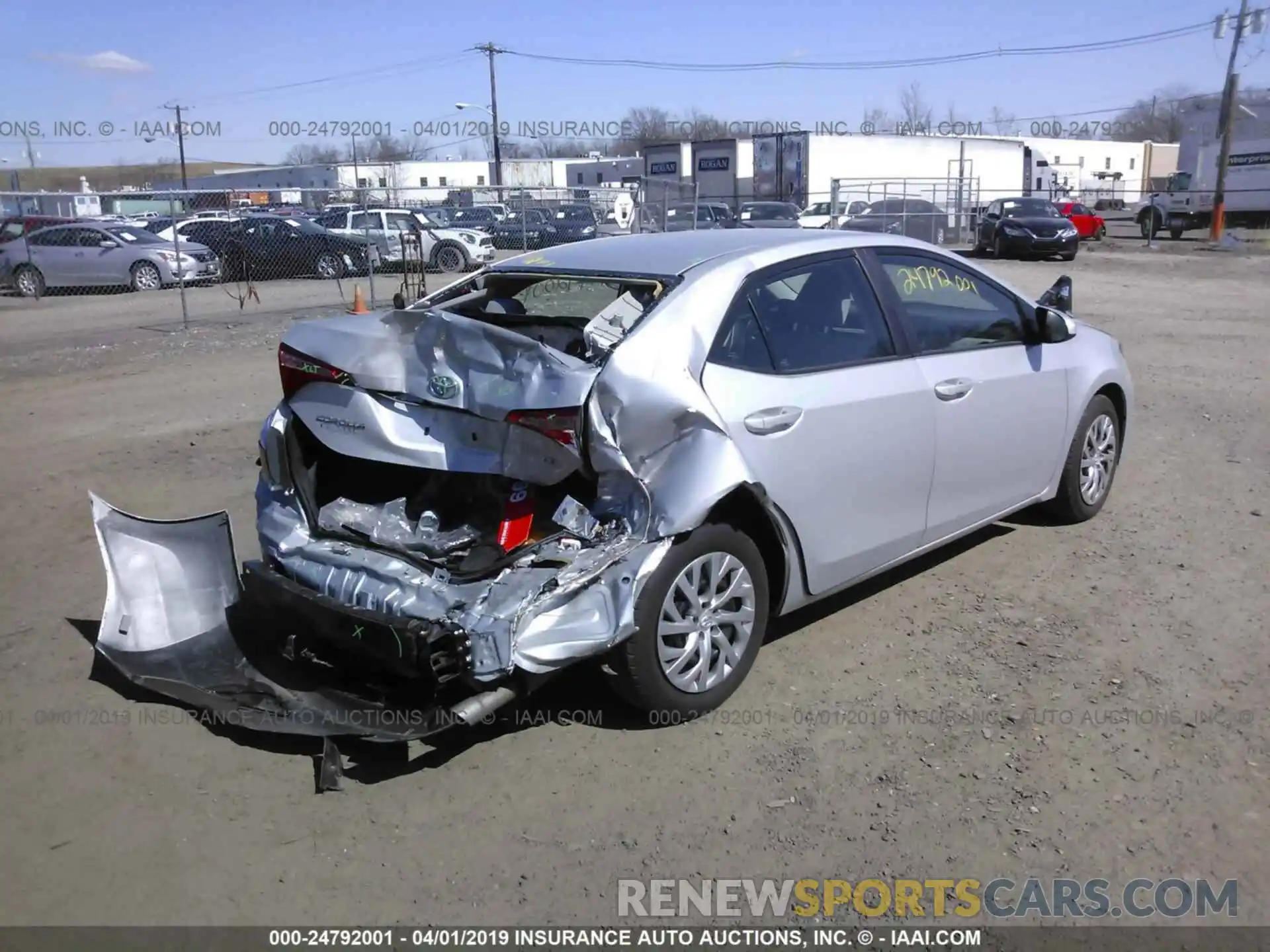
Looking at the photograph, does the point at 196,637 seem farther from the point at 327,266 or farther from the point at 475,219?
the point at 475,219

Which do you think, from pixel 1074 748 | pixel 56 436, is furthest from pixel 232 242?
pixel 1074 748

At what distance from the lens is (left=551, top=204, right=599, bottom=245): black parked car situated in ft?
82.3

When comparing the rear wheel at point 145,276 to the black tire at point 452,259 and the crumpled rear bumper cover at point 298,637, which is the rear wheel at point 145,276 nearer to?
the black tire at point 452,259

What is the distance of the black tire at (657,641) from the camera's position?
382 cm

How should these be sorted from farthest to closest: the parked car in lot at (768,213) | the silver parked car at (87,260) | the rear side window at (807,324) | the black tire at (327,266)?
the parked car in lot at (768,213), the black tire at (327,266), the silver parked car at (87,260), the rear side window at (807,324)

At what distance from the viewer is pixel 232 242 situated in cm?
2384

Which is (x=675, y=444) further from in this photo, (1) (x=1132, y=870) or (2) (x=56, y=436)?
(2) (x=56, y=436)

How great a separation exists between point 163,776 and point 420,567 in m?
1.12

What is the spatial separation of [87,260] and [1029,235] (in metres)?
21.7

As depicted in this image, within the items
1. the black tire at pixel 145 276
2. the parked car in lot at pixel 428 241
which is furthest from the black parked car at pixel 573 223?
the black tire at pixel 145 276

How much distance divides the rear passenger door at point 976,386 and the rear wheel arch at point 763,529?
3.08ft

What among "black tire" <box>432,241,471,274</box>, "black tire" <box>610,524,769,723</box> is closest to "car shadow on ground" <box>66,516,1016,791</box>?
"black tire" <box>610,524,769,723</box>

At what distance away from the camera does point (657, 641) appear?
3881mm

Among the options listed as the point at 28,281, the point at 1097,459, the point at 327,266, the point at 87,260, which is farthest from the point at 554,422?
the point at 28,281
